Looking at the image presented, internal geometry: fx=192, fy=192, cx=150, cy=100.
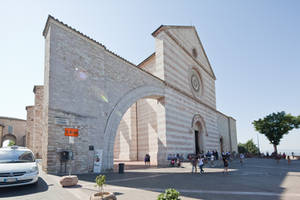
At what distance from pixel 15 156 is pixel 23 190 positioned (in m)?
1.87

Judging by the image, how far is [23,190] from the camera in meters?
6.70

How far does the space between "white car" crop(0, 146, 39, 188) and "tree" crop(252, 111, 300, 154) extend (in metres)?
42.0

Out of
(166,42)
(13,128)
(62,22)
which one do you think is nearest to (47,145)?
(62,22)

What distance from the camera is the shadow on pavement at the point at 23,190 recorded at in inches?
244

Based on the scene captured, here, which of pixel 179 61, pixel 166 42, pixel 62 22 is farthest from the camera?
pixel 179 61

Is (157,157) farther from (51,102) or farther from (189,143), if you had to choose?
(51,102)

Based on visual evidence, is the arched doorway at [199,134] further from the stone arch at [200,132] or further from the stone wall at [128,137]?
the stone wall at [128,137]

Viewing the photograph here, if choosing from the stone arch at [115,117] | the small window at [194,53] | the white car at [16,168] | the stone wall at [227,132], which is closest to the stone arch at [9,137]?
the stone arch at [115,117]

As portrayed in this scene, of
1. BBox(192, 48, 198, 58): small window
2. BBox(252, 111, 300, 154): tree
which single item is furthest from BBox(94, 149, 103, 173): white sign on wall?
BBox(252, 111, 300, 154): tree

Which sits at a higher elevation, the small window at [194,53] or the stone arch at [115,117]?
the small window at [194,53]

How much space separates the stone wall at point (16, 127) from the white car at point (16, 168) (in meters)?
37.5

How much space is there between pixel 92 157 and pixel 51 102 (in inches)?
164

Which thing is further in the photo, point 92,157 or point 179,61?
point 179,61

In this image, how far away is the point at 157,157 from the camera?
19141 mm
